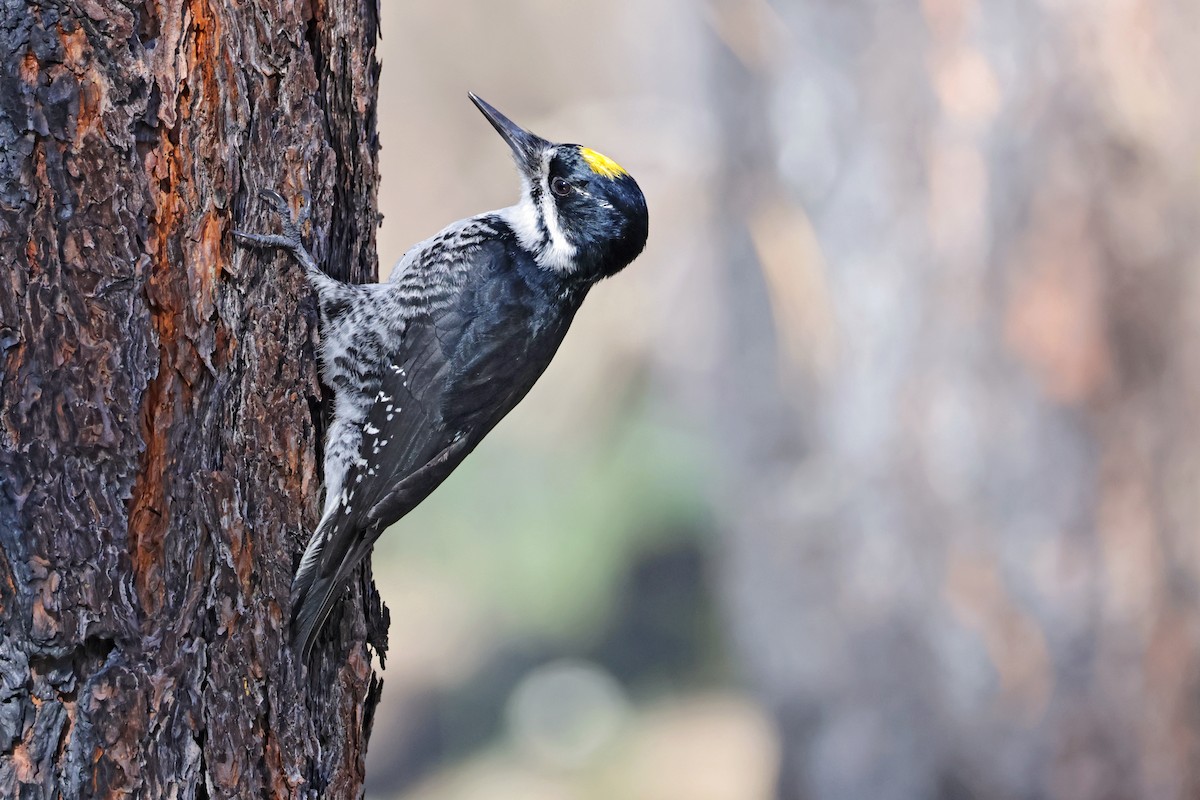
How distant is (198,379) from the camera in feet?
5.50

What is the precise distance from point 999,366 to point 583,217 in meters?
1.74

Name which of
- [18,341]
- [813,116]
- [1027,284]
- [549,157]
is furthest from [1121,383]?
[18,341]

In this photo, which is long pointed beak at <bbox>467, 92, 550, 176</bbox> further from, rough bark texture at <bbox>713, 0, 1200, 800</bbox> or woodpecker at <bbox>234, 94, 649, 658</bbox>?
rough bark texture at <bbox>713, 0, 1200, 800</bbox>

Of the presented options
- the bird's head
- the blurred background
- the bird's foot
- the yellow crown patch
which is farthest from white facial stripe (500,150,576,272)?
the blurred background

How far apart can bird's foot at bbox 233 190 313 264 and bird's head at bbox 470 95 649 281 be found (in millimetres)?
807

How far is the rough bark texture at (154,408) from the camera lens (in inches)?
60.2

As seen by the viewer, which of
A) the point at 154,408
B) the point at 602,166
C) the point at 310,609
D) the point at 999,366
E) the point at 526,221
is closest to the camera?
the point at 154,408

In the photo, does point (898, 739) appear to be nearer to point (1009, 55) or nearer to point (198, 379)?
point (1009, 55)

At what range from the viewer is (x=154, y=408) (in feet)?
5.33

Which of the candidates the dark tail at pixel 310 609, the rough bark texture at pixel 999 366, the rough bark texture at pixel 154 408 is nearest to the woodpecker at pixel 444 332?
the dark tail at pixel 310 609

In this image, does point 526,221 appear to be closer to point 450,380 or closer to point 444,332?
point 444,332

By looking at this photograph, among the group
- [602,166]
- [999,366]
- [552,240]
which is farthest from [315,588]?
[999,366]

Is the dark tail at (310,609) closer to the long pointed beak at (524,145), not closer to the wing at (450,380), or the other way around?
the wing at (450,380)

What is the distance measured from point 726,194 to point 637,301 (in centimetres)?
279
